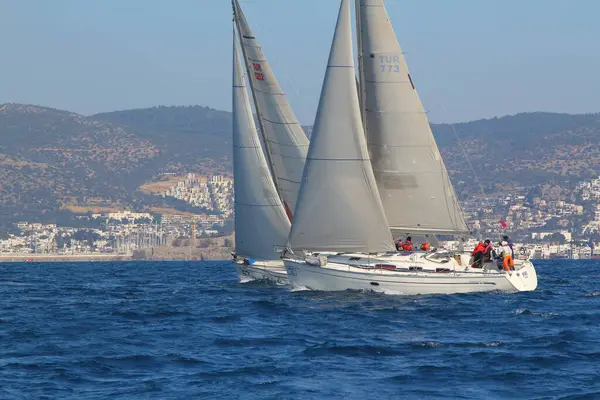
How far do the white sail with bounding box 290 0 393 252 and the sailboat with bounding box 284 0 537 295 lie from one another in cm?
3

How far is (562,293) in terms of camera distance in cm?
4088

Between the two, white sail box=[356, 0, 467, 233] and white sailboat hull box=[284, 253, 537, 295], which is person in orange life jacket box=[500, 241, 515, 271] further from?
white sail box=[356, 0, 467, 233]

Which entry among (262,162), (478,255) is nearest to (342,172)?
(478,255)

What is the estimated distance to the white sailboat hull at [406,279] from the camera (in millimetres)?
35844

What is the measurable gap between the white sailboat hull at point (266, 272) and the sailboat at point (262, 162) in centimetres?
4

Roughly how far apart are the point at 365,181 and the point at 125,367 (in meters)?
16.1

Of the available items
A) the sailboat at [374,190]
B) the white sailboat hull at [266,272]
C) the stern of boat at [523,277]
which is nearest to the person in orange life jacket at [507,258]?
the stern of boat at [523,277]

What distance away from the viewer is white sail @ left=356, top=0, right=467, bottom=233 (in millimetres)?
37562

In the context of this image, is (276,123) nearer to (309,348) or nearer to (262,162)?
(262,162)

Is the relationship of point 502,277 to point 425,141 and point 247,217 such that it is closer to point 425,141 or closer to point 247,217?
point 425,141

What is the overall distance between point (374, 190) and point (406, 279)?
10.2 feet

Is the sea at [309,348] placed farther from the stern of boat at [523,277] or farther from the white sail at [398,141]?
the white sail at [398,141]

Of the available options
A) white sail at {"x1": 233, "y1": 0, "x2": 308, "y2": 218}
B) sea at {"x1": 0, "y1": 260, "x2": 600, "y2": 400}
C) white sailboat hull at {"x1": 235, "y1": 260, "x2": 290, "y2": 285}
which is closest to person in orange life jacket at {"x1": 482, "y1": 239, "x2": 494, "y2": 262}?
sea at {"x1": 0, "y1": 260, "x2": 600, "y2": 400}

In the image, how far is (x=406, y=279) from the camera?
35781 mm
